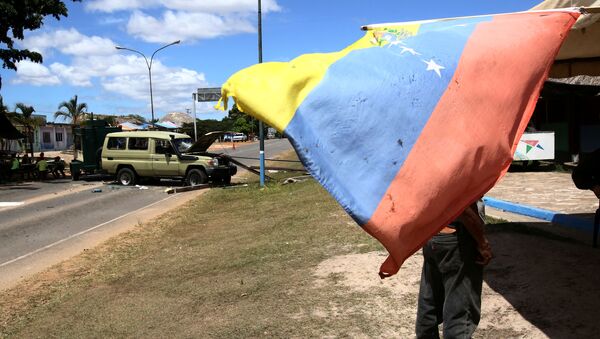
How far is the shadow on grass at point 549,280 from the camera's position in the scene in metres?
3.82

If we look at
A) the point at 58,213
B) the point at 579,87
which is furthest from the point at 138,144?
the point at 579,87

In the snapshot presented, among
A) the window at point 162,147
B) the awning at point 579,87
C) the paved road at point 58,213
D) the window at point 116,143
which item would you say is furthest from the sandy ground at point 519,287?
the window at point 116,143

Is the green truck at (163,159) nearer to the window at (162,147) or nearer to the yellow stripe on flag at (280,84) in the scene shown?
the window at (162,147)

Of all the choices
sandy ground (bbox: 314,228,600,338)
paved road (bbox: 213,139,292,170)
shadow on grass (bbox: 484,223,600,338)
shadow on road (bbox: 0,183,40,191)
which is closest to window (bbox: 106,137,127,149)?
shadow on road (bbox: 0,183,40,191)

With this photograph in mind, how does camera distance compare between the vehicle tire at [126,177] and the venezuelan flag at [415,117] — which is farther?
the vehicle tire at [126,177]

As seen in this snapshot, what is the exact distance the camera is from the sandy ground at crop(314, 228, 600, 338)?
385 cm

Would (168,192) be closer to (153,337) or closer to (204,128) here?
(153,337)

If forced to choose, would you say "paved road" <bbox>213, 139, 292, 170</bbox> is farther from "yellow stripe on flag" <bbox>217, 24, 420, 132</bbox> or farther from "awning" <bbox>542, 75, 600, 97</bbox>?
"yellow stripe on flag" <bbox>217, 24, 420, 132</bbox>

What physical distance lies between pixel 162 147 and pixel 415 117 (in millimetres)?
17193

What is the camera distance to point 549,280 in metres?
4.56

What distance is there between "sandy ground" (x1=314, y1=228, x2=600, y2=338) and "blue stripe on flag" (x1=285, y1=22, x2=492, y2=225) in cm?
217

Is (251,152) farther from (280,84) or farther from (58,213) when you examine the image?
(280,84)

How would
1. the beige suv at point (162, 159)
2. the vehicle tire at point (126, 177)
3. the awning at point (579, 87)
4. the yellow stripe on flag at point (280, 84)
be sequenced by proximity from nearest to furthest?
the yellow stripe on flag at point (280, 84), the awning at point (579, 87), the beige suv at point (162, 159), the vehicle tire at point (126, 177)

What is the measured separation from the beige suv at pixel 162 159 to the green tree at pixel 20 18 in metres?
8.34
